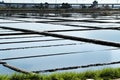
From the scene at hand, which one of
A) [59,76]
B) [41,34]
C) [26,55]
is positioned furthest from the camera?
[41,34]

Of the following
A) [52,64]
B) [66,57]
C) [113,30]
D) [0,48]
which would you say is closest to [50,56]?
[66,57]

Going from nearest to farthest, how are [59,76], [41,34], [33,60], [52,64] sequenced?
[59,76], [52,64], [33,60], [41,34]

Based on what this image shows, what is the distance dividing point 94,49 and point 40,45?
131 centimetres

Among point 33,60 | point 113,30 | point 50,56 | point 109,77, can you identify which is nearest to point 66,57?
point 50,56

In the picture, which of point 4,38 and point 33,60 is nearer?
point 33,60

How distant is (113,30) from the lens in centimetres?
1041

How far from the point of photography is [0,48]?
6.70 metres

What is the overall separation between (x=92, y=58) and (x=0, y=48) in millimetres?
2056

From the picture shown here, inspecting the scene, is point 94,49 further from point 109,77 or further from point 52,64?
point 109,77

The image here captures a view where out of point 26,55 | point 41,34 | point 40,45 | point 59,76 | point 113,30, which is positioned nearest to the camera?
point 59,76

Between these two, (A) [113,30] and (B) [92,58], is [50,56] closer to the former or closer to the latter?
(B) [92,58]

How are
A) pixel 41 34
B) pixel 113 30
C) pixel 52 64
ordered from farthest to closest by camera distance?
pixel 113 30
pixel 41 34
pixel 52 64

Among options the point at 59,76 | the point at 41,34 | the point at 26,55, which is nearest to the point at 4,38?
the point at 41,34

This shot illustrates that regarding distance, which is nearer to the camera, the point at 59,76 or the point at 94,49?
the point at 59,76
